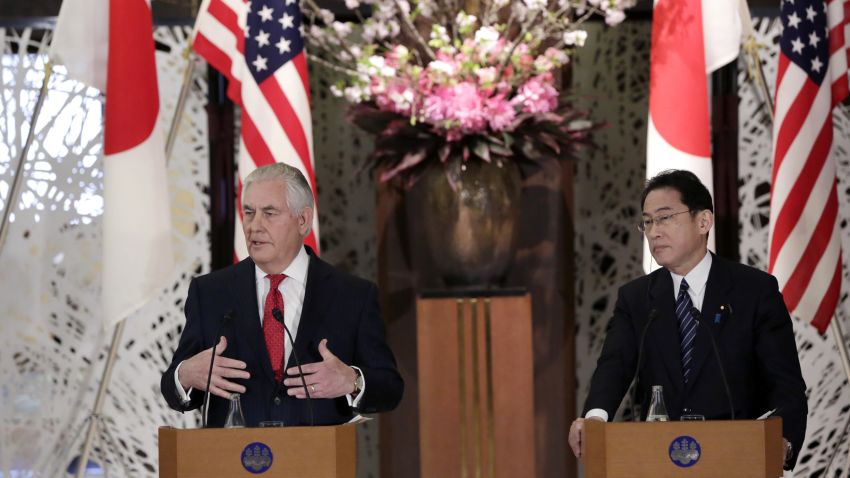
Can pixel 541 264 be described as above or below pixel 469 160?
below

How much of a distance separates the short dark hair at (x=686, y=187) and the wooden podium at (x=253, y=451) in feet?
3.58

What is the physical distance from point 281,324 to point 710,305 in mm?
1075

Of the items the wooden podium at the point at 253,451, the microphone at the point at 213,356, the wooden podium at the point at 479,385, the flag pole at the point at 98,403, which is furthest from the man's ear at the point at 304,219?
the flag pole at the point at 98,403

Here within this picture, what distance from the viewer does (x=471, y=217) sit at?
13.8ft

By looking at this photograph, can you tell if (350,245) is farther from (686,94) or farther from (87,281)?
(686,94)

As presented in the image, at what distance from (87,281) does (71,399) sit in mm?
525

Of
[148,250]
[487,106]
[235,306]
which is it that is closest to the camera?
[235,306]

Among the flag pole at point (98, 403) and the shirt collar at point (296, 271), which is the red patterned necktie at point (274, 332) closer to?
the shirt collar at point (296, 271)

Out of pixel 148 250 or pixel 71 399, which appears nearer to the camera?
pixel 148 250

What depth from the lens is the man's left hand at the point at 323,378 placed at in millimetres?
2672

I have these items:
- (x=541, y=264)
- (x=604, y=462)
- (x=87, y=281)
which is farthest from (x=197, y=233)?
(x=604, y=462)

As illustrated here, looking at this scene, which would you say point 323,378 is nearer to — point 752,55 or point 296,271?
point 296,271

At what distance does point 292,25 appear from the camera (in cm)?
447

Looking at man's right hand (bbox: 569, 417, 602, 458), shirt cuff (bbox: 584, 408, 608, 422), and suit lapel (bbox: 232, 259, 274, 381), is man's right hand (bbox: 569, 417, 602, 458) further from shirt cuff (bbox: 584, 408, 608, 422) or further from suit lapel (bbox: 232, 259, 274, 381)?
suit lapel (bbox: 232, 259, 274, 381)
